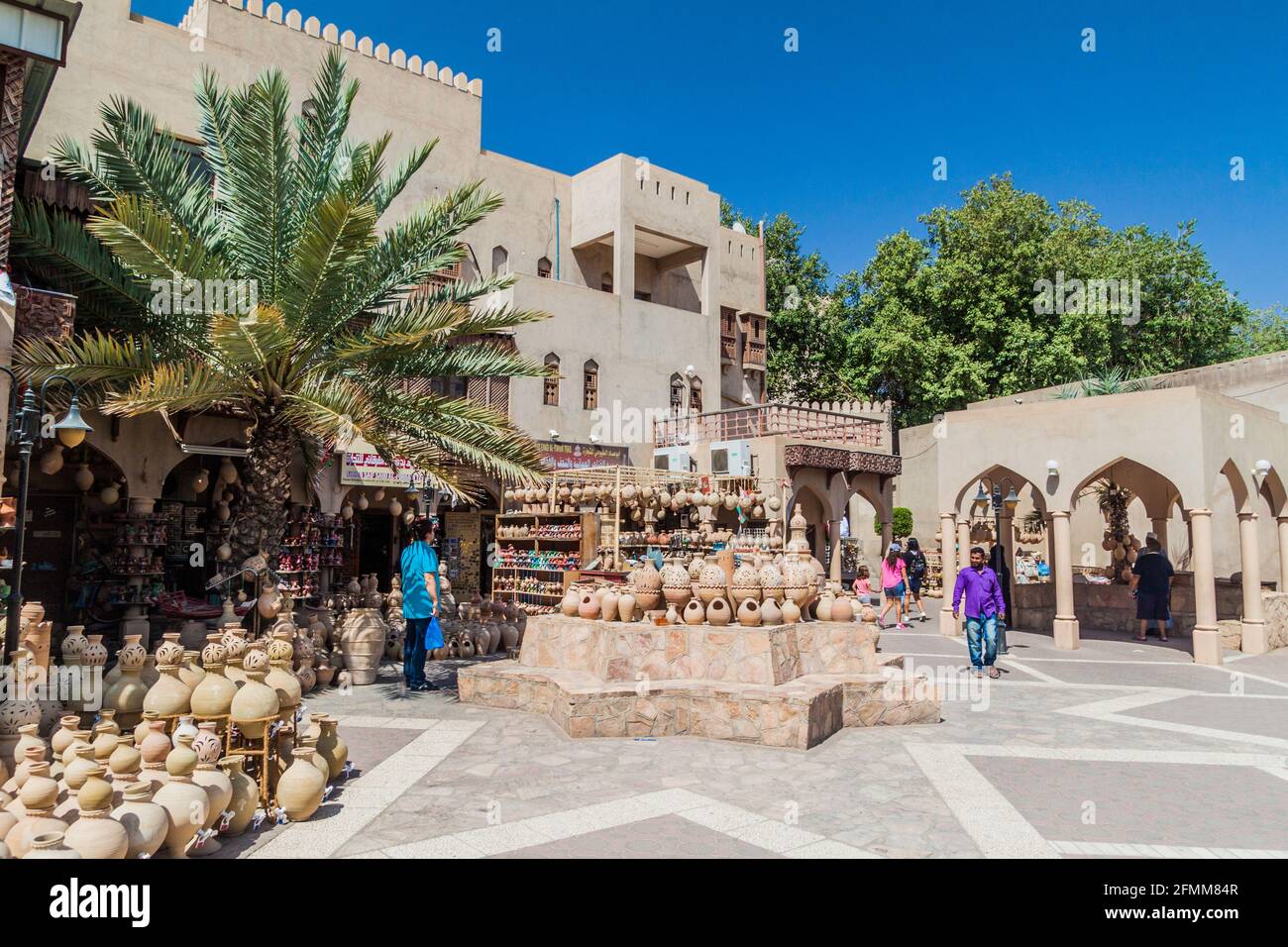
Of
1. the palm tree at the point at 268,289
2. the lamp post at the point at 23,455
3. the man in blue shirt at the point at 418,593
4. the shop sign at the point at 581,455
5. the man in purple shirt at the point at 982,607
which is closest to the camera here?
the lamp post at the point at 23,455

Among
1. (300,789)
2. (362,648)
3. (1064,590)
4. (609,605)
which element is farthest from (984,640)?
(300,789)

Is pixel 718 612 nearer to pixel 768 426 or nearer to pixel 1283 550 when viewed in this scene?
pixel 1283 550

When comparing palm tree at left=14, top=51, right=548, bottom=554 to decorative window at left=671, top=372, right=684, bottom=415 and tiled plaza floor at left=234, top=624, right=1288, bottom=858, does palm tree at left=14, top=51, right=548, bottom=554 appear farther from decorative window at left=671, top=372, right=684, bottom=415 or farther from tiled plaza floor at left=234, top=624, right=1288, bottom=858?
decorative window at left=671, top=372, right=684, bottom=415

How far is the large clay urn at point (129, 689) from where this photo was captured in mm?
5492

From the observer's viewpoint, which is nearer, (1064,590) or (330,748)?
(330,748)

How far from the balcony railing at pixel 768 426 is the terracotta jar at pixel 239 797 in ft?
59.5

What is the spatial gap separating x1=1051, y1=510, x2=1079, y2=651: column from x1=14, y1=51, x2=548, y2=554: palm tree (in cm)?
990

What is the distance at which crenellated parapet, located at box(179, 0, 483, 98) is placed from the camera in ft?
60.9

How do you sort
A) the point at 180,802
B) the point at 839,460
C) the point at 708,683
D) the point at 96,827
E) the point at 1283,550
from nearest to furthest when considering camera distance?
the point at 96,827, the point at 180,802, the point at 708,683, the point at 1283,550, the point at 839,460

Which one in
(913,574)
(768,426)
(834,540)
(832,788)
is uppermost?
(768,426)

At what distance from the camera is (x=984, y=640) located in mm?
11211

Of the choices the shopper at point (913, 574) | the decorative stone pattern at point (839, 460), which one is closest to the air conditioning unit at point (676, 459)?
the decorative stone pattern at point (839, 460)

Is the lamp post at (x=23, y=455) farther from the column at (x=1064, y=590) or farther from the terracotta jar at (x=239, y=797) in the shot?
the column at (x=1064, y=590)

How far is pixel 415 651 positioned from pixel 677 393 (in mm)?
16392
